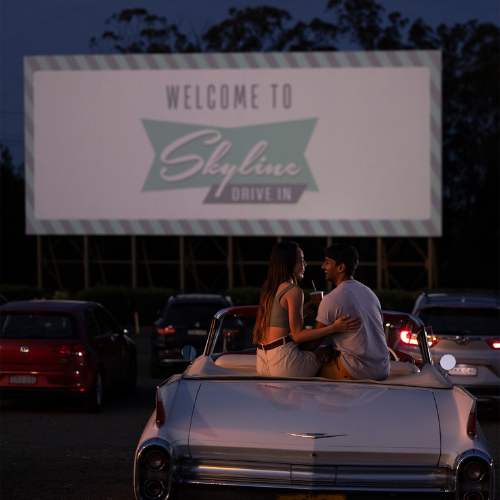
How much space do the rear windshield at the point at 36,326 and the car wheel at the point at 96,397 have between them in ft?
2.41

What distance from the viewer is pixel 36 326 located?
12.2 metres

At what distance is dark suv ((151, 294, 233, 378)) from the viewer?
→ 16156 millimetres

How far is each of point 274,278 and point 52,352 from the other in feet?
21.3

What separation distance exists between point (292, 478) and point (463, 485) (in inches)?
36.0

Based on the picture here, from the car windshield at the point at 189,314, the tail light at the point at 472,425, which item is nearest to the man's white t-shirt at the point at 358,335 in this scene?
the tail light at the point at 472,425

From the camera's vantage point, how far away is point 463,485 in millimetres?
4738

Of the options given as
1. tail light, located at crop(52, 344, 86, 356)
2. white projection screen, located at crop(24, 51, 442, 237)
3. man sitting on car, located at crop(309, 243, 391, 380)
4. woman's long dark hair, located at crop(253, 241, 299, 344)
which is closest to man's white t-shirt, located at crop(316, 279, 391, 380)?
man sitting on car, located at crop(309, 243, 391, 380)

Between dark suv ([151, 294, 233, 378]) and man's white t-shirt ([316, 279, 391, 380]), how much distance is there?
33.5 ft

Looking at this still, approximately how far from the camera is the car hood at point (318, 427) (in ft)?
15.7

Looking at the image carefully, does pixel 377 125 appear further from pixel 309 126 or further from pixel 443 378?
pixel 443 378

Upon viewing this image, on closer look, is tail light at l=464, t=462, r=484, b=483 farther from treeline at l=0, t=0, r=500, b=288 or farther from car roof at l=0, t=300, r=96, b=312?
treeline at l=0, t=0, r=500, b=288

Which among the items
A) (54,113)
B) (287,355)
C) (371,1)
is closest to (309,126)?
(54,113)

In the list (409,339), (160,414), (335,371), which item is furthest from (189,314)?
(160,414)

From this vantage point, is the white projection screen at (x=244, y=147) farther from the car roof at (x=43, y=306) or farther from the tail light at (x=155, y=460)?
the tail light at (x=155, y=460)
